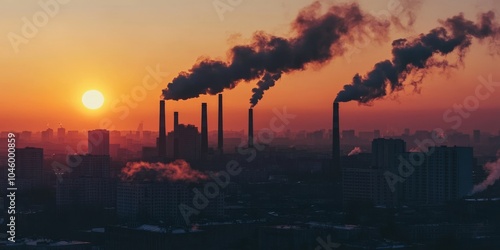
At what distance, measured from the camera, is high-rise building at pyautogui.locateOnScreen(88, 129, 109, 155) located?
53.0 metres

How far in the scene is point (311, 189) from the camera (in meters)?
41.9

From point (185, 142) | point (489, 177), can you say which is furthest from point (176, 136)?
point (489, 177)

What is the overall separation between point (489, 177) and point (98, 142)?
64.6 feet

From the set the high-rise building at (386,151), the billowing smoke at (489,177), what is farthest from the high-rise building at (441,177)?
the high-rise building at (386,151)

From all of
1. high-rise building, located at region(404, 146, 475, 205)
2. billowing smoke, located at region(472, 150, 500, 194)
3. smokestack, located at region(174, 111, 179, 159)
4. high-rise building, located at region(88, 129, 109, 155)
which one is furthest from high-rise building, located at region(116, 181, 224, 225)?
high-rise building, located at region(88, 129, 109, 155)

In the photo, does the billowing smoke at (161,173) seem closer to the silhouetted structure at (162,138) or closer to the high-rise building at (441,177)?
the silhouetted structure at (162,138)

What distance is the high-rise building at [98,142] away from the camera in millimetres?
53000

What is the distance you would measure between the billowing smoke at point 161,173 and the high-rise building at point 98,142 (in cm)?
1440

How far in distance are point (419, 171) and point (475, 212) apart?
5990 millimetres

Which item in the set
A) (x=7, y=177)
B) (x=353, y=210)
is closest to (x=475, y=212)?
(x=353, y=210)

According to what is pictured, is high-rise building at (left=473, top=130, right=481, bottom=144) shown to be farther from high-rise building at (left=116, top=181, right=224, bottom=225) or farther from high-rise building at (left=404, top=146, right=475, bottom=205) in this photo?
high-rise building at (left=116, top=181, right=224, bottom=225)

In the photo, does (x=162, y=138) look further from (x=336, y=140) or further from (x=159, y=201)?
(x=159, y=201)

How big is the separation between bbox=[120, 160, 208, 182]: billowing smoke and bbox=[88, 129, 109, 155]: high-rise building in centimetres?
1440

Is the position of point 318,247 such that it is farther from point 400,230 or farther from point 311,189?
point 311,189
